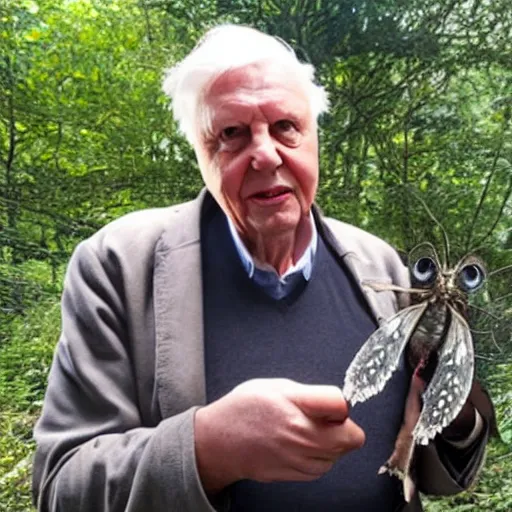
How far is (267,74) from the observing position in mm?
729

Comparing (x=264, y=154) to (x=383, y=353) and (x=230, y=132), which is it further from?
(x=383, y=353)

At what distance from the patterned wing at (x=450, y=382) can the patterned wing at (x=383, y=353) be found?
0.11ft

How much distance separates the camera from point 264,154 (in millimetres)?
700

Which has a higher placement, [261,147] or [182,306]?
[261,147]

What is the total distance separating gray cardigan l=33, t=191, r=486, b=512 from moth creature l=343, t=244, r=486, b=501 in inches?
4.5

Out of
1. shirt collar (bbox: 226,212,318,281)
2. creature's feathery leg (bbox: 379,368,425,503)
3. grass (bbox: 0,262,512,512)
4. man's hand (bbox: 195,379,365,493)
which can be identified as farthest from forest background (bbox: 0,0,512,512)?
man's hand (bbox: 195,379,365,493)

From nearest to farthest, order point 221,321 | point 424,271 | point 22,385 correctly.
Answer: point 424,271 → point 221,321 → point 22,385

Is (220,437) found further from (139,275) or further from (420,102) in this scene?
(420,102)

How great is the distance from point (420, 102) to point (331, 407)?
89 cm

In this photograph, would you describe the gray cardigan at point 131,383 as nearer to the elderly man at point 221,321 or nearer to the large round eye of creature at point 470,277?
the elderly man at point 221,321

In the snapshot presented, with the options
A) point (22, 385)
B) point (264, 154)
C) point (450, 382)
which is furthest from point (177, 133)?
point (450, 382)

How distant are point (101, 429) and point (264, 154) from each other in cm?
31

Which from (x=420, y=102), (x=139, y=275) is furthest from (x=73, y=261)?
(x=420, y=102)

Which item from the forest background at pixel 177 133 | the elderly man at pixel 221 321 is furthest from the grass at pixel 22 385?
the elderly man at pixel 221 321
